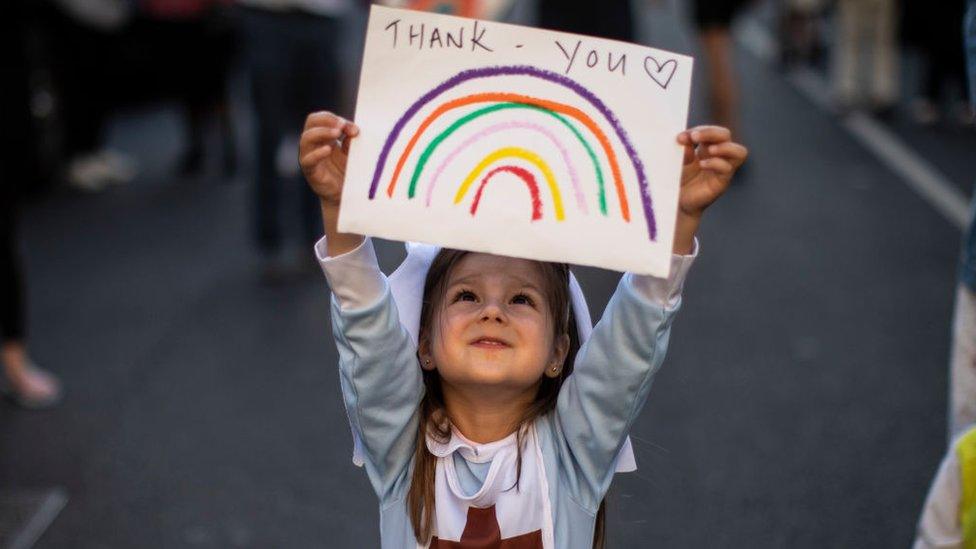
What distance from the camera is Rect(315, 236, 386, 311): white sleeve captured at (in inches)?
84.2

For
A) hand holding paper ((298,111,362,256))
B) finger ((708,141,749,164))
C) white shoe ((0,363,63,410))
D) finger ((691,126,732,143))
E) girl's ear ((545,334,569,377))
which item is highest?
finger ((691,126,732,143))

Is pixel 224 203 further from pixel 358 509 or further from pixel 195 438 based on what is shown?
pixel 358 509

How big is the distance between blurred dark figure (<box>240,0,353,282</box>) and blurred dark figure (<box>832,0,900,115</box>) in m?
4.56

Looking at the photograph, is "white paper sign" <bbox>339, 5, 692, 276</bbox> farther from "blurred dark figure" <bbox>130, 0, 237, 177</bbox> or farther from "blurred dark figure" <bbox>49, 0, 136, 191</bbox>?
"blurred dark figure" <bbox>49, 0, 136, 191</bbox>

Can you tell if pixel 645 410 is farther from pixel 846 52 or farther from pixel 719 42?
pixel 846 52

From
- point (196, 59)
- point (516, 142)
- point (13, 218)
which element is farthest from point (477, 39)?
A: point (196, 59)

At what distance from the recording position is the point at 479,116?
2.10 m

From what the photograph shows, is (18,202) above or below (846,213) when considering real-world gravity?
below

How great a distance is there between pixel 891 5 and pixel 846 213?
2.85 meters

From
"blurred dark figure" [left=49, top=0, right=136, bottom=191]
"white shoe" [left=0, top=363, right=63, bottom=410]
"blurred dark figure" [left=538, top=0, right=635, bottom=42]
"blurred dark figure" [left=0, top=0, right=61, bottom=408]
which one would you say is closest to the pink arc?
"blurred dark figure" [left=0, top=0, right=61, bottom=408]

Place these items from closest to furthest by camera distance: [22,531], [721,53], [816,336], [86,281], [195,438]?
[22,531], [195,438], [816,336], [86,281], [721,53]

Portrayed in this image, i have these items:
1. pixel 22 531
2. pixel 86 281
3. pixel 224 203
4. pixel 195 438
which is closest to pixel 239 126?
pixel 224 203

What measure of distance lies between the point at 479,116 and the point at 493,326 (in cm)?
34

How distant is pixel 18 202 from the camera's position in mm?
7859
